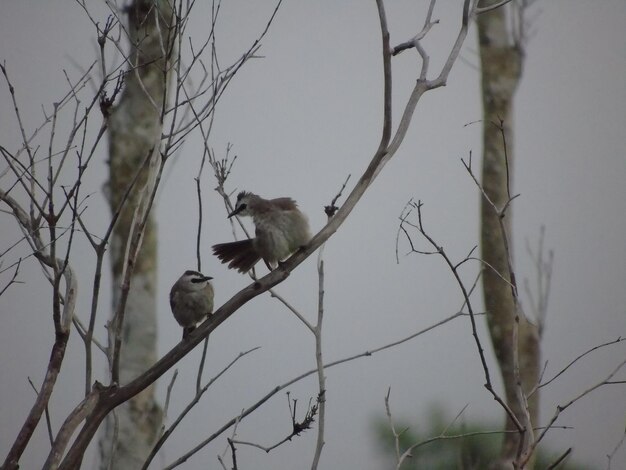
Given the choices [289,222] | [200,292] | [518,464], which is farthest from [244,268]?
[518,464]

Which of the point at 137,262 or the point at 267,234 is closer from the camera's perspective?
the point at 267,234

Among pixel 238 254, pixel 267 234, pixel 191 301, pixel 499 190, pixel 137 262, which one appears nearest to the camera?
pixel 267 234

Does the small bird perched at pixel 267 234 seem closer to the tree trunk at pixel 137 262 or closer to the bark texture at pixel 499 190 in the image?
the tree trunk at pixel 137 262

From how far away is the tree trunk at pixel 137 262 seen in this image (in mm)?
4473

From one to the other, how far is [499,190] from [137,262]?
2490mm

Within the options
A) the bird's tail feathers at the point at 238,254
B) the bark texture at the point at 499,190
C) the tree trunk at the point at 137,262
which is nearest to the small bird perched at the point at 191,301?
the bird's tail feathers at the point at 238,254

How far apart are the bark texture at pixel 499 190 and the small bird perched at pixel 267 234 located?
208 centimetres

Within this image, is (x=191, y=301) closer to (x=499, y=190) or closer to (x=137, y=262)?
(x=137, y=262)

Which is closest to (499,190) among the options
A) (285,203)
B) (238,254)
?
(285,203)

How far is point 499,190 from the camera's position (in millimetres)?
5102

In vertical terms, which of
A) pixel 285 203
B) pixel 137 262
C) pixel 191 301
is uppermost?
pixel 137 262

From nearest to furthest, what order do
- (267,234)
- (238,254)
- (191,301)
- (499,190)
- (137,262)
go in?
(267,234), (238,254), (191,301), (137,262), (499,190)

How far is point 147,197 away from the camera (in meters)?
2.34

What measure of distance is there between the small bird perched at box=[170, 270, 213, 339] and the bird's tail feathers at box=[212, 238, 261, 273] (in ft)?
1.82
